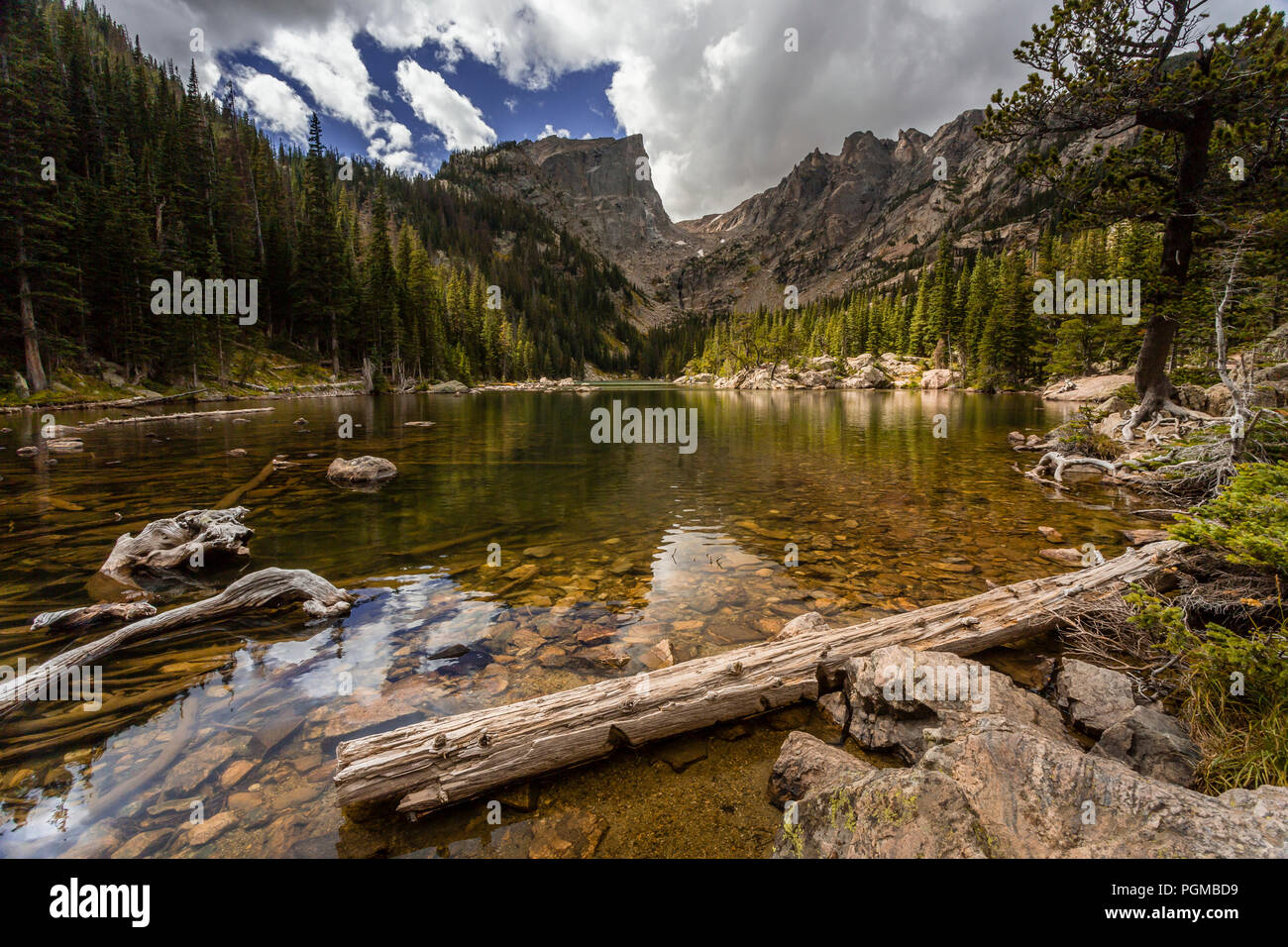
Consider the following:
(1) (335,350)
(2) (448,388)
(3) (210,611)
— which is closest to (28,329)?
(1) (335,350)

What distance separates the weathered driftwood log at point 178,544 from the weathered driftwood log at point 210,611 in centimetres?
220

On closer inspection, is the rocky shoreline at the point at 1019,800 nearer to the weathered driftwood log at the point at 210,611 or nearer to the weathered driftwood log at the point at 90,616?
the weathered driftwood log at the point at 210,611

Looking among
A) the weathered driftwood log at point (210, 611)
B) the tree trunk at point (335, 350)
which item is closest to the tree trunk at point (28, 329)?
the tree trunk at point (335, 350)

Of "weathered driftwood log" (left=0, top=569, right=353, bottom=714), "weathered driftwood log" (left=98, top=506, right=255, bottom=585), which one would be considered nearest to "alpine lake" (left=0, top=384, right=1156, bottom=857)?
"weathered driftwood log" (left=0, top=569, right=353, bottom=714)

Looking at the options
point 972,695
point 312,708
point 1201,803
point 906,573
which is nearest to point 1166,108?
point 906,573

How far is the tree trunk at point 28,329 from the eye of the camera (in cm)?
3117

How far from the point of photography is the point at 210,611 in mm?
6750

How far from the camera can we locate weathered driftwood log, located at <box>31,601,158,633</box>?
6.29 meters

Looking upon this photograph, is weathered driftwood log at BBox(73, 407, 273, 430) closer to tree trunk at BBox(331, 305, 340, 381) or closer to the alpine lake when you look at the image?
the alpine lake

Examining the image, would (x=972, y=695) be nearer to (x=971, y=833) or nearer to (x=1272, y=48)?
(x=971, y=833)

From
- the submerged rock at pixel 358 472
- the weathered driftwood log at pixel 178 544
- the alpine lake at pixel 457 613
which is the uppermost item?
the submerged rock at pixel 358 472

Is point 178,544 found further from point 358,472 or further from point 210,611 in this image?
point 358,472
